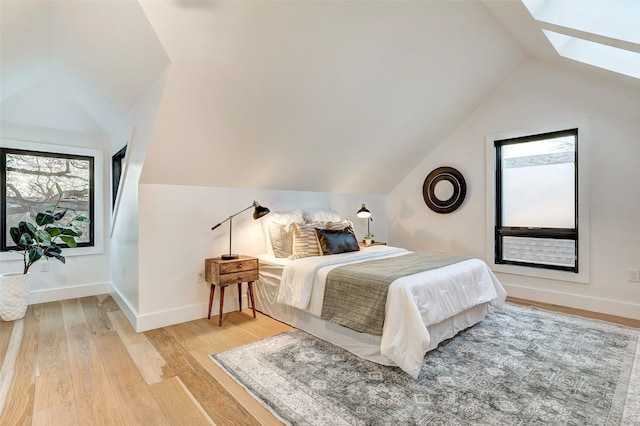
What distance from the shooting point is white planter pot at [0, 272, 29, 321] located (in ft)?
Result: 10.1

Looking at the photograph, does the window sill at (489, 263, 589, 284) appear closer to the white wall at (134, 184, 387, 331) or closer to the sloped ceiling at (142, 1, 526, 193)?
the sloped ceiling at (142, 1, 526, 193)

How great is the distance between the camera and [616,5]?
2463 mm

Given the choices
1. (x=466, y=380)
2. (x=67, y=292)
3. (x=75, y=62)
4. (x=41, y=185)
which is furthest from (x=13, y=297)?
(x=466, y=380)

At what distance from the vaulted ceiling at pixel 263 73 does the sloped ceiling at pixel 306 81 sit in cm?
1

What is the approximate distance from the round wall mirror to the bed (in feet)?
4.53

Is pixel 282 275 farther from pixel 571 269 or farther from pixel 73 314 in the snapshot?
pixel 571 269

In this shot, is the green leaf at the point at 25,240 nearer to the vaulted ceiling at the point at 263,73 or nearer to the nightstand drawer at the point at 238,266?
the vaulted ceiling at the point at 263,73

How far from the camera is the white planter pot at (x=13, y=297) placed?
3078mm

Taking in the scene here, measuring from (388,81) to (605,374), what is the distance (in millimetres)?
2933

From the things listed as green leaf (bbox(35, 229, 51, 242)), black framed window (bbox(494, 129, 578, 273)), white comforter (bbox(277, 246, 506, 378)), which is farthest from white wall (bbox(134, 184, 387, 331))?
black framed window (bbox(494, 129, 578, 273))

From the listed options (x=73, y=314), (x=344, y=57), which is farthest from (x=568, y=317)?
(x=73, y=314)

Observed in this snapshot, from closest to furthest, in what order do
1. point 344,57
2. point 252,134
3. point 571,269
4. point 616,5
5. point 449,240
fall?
1. point 616,5
2. point 344,57
3. point 252,134
4. point 571,269
5. point 449,240

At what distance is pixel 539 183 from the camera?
384cm

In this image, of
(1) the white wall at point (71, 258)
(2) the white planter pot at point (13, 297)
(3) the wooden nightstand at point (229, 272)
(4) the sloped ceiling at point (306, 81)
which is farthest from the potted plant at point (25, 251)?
(3) the wooden nightstand at point (229, 272)
